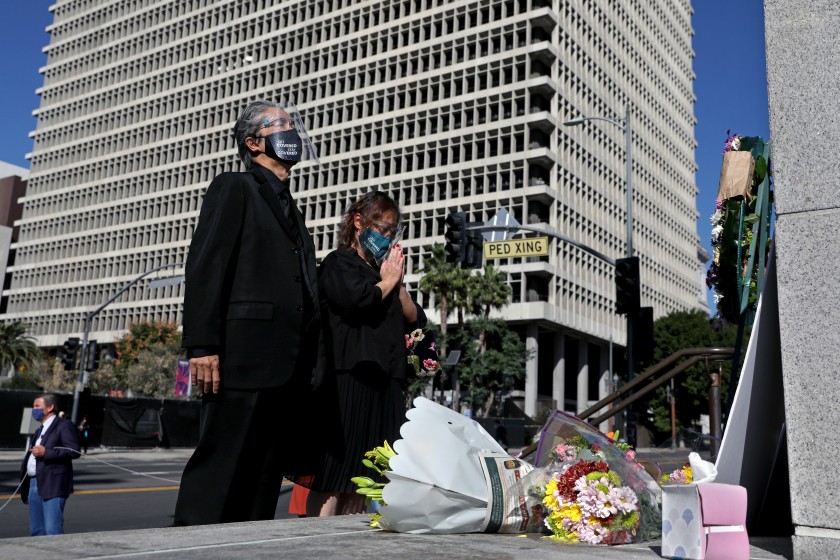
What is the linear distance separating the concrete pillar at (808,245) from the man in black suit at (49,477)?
7.74 metres

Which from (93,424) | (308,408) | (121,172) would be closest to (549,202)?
(93,424)

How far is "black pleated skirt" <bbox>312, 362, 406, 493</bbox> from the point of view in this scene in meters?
4.15

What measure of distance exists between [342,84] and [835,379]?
66759 millimetres

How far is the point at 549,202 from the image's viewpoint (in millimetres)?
55406

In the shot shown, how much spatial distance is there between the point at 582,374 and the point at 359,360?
188 ft

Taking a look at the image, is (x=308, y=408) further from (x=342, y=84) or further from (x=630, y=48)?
(x=630, y=48)

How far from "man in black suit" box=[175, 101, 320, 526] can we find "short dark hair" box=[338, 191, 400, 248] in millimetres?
766

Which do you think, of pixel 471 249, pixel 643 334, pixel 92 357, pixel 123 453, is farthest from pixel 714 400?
pixel 92 357

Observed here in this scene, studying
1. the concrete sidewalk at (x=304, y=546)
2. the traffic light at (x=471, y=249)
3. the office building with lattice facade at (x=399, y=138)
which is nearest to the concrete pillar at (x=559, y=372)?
the office building with lattice facade at (x=399, y=138)

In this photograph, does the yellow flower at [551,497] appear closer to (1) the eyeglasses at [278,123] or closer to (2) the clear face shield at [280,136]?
(2) the clear face shield at [280,136]

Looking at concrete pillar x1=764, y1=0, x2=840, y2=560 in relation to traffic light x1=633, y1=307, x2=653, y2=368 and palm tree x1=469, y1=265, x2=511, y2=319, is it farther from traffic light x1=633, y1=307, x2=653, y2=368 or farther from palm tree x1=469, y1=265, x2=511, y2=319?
palm tree x1=469, y1=265, x2=511, y2=319

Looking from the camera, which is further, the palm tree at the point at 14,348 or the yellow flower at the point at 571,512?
the palm tree at the point at 14,348

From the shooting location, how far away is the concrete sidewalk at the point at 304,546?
2.40 metres

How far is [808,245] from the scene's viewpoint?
9.21 feet
